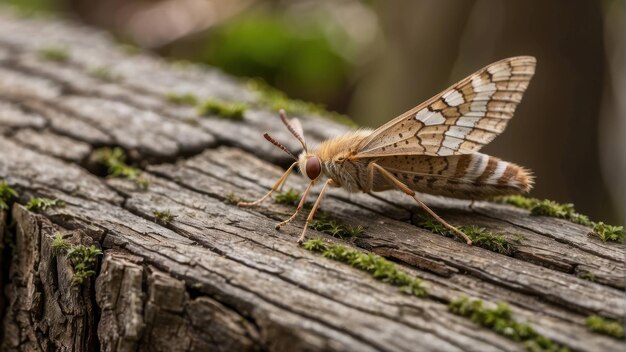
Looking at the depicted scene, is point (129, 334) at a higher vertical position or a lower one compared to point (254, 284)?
lower

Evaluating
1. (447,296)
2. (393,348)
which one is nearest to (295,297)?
(393,348)

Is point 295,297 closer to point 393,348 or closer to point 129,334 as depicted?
point 393,348

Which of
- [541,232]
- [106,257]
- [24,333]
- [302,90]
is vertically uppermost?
[302,90]

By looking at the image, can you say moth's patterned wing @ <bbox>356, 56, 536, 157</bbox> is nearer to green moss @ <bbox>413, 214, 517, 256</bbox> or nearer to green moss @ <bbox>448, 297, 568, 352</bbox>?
green moss @ <bbox>413, 214, 517, 256</bbox>

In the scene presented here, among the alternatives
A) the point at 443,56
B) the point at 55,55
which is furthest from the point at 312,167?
the point at 443,56

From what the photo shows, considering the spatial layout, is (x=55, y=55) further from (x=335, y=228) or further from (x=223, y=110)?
(x=335, y=228)

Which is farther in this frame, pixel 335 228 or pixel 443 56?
pixel 443 56
